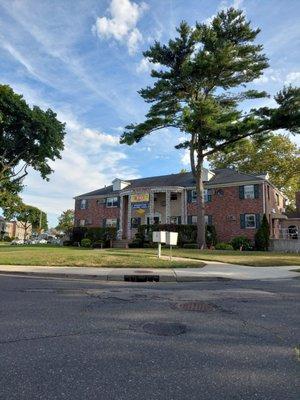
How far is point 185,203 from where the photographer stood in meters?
40.7

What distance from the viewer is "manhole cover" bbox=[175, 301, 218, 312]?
7.28 m

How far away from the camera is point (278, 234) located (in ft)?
132

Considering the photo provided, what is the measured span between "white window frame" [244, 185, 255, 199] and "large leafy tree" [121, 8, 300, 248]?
19.5ft

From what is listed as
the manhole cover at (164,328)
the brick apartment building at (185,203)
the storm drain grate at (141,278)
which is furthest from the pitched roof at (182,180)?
the manhole cover at (164,328)

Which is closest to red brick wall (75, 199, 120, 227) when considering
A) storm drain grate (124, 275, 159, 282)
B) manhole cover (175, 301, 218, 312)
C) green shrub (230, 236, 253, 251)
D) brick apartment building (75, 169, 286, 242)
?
brick apartment building (75, 169, 286, 242)

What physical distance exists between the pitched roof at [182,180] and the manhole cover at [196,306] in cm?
2965

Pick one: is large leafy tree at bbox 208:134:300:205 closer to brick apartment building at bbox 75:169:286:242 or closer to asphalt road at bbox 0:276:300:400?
brick apartment building at bbox 75:169:286:242

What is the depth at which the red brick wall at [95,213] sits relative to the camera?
4531 centimetres

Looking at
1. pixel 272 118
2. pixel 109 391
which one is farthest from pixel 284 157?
pixel 109 391

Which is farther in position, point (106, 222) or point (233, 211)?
point (106, 222)

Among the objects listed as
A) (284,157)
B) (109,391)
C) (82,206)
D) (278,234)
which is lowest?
(109,391)

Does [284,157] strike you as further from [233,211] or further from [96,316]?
[96,316]

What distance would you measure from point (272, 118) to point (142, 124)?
10.2 m

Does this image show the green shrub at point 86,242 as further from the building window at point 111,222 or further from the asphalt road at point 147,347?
the asphalt road at point 147,347
